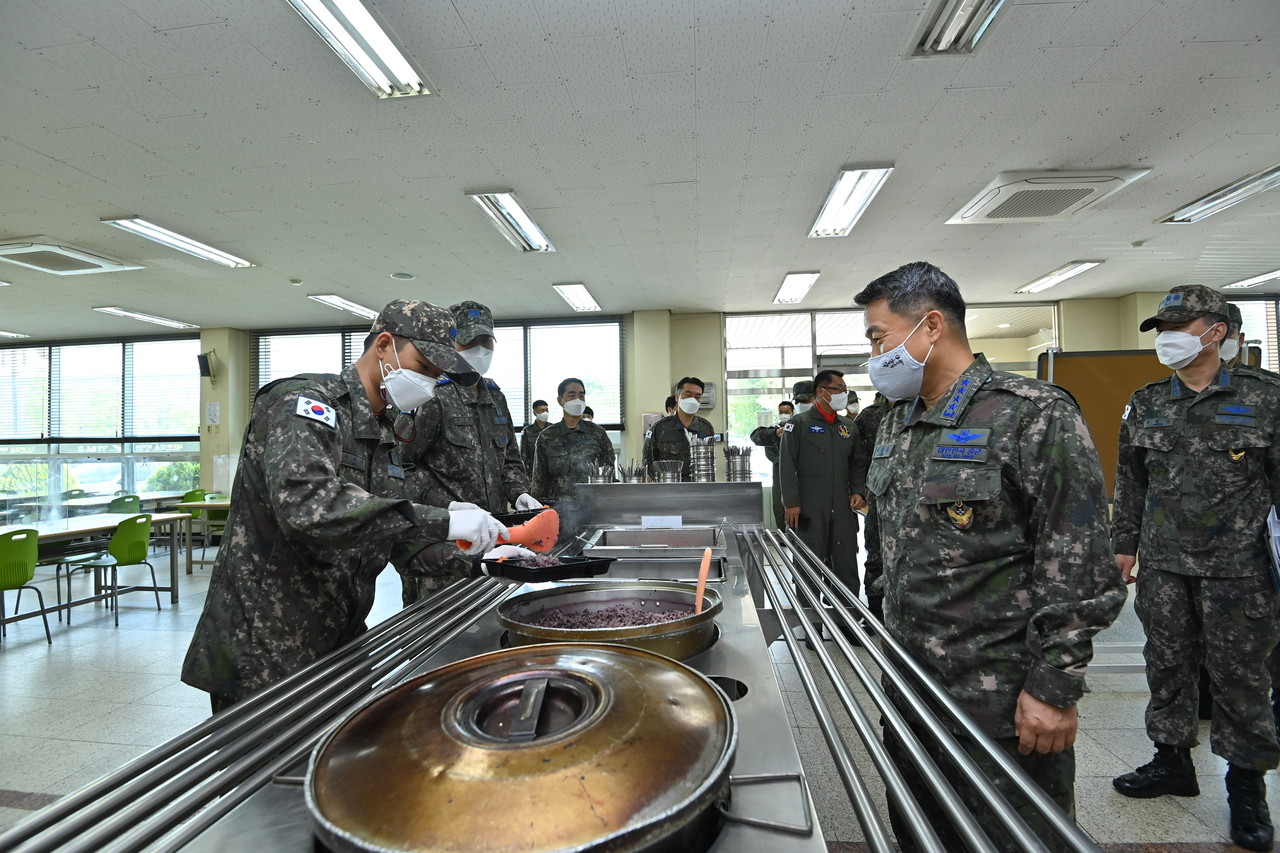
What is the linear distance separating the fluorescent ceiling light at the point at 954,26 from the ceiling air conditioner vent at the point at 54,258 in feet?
22.0

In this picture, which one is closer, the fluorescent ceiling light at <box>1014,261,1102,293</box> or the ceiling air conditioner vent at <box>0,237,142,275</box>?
the ceiling air conditioner vent at <box>0,237,142,275</box>

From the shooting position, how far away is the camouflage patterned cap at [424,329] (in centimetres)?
163

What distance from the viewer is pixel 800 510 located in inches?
161

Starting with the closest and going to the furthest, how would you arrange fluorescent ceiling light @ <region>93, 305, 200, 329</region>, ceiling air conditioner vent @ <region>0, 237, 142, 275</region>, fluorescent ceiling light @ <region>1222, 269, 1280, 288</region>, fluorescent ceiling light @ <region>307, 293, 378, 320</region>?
1. ceiling air conditioner vent @ <region>0, 237, 142, 275</region>
2. fluorescent ceiling light @ <region>1222, 269, 1280, 288</region>
3. fluorescent ceiling light @ <region>307, 293, 378, 320</region>
4. fluorescent ceiling light @ <region>93, 305, 200, 329</region>

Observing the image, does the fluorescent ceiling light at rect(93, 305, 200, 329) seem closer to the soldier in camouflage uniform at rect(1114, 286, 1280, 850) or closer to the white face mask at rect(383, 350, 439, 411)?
the white face mask at rect(383, 350, 439, 411)

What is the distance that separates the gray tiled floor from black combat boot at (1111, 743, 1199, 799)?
30 mm

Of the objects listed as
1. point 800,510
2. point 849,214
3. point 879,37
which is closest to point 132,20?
point 879,37

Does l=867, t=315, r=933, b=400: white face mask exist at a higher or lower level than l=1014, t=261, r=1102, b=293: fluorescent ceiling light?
lower

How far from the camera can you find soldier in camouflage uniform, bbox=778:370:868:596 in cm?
402

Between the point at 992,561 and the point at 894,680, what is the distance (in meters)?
0.43

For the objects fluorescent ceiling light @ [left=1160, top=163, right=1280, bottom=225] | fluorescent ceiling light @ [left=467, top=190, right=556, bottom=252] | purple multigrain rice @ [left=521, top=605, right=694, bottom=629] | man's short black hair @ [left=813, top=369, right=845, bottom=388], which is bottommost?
purple multigrain rice @ [left=521, top=605, right=694, bottom=629]

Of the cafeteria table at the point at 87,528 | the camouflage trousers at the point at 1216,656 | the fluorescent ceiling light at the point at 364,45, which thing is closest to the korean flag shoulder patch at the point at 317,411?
the fluorescent ceiling light at the point at 364,45

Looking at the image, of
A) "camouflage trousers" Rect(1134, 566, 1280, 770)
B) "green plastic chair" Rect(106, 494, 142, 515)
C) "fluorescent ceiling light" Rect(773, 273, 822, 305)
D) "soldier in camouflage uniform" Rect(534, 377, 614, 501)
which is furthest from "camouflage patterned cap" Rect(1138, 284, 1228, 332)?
"green plastic chair" Rect(106, 494, 142, 515)

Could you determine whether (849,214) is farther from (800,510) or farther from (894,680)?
(894,680)
